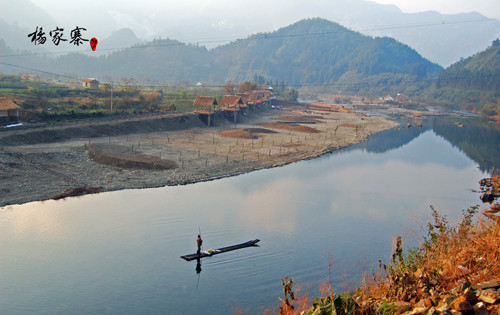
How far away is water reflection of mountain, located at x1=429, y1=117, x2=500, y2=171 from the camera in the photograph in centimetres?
3551

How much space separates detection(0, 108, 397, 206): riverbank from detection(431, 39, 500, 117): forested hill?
165ft

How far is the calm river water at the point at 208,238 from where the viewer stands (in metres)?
11.5

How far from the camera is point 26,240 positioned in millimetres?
14586

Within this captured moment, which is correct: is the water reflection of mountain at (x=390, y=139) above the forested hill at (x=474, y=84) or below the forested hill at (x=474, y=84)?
below

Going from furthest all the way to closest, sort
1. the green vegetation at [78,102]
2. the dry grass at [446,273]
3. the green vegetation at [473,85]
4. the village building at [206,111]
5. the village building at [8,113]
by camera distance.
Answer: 1. the green vegetation at [473,85]
2. the village building at [206,111]
3. the green vegetation at [78,102]
4. the village building at [8,113]
5. the dry grass at [446,273]

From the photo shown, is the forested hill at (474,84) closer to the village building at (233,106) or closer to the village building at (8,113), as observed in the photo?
the village building at (233,106)

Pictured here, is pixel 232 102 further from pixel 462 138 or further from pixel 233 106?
pixel 462 138

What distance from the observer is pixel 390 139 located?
44.6 metres

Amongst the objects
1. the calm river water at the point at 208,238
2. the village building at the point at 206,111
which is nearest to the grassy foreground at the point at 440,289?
the calm river water at the point at 208,238

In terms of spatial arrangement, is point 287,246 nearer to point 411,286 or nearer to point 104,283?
point 104,283

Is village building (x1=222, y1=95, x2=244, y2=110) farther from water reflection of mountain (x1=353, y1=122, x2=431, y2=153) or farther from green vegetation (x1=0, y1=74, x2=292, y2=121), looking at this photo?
water reflection of mountain (x1=353, y1=122, x2=431, y2=153)

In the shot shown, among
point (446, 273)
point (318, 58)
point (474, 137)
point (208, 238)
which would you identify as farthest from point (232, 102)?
point (318, 58)

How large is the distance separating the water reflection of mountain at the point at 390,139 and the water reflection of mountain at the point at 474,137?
314 centimetres

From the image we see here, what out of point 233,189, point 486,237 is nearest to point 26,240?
point 233,189
